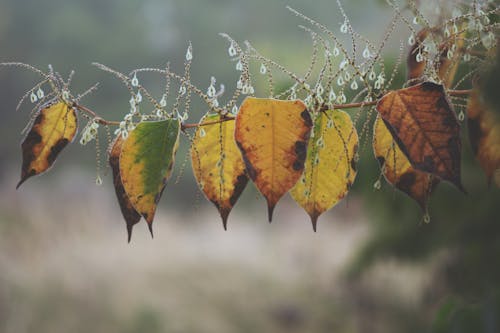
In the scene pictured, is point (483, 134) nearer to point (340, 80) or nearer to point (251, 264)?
point (340, 80)

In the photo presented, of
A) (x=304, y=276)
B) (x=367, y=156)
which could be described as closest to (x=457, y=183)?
(x=367, y=156)

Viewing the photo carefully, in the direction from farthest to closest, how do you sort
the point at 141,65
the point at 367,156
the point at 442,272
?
the point at 141,65 → the point at 442,272 → the point at 367,156

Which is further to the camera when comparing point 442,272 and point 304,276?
point 304,276

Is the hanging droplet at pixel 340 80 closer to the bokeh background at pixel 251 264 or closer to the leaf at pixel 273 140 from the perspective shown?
the leaf at pixel 273 140

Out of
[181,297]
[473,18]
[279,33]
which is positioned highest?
[279,33]

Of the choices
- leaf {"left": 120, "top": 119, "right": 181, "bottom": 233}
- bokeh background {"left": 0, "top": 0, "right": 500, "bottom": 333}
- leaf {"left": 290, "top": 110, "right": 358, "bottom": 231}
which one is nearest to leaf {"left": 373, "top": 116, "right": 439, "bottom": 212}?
leaf {"left": 290, "top": 110, "right": 358, "bottom": 231}

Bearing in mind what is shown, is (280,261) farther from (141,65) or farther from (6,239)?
(141,65)

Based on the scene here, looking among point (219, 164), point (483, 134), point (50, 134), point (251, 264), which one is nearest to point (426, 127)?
point (483, 134)
